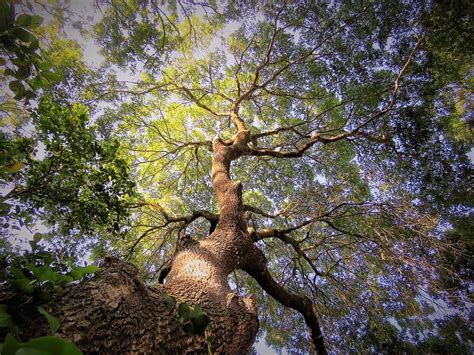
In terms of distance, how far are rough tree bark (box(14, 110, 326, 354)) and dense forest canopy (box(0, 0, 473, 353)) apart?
0.85 meters

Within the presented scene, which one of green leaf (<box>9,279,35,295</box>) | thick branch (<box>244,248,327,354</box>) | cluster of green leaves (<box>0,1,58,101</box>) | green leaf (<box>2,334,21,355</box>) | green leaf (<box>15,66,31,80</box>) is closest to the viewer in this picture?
green leaf (<box>2,334,21,355</box>)

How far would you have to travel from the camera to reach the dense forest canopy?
393 cm

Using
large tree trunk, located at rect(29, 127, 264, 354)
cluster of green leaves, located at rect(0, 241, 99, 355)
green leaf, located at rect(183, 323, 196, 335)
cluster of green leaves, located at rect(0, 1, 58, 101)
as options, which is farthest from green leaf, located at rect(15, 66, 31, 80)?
green leaf, located at rect(183, 323, 196, 335)

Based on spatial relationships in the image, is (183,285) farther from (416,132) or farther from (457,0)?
(457,0)

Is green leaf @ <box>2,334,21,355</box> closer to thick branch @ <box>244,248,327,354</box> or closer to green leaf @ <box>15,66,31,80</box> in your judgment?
green leaf @ <box>15,66,31,80</box>

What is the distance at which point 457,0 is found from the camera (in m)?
4.38

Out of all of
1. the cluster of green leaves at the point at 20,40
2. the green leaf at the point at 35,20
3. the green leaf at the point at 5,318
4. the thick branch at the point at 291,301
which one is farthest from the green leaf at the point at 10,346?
the thick branch at the point at 291,301

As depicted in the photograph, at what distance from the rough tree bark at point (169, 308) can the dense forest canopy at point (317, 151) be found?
0.85m

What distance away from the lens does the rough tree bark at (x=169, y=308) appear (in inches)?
47.5

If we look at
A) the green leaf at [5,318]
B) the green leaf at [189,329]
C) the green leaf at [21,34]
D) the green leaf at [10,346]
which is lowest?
the green leaf at [5,318]

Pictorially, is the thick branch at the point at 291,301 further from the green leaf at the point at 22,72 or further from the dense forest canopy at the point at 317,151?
the green leaf at the point at 22,72

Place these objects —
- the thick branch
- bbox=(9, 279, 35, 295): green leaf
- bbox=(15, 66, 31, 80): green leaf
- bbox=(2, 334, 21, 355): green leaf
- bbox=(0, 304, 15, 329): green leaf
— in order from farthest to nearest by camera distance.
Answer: the thick branch → bbox=(15, 66, 31, 80): green leaf → bbox=(9, 279, 35, 295): green leaf → bbox=(0, 304, 15, 329): green leaf → bbox=(2, 334, 21, 355): green leaf

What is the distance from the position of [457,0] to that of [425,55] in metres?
0.90

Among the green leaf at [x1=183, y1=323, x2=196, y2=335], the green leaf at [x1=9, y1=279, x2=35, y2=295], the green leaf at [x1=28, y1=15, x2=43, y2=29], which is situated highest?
the green leaf at [x1=28, y1=15, x2=43, y2=29]
